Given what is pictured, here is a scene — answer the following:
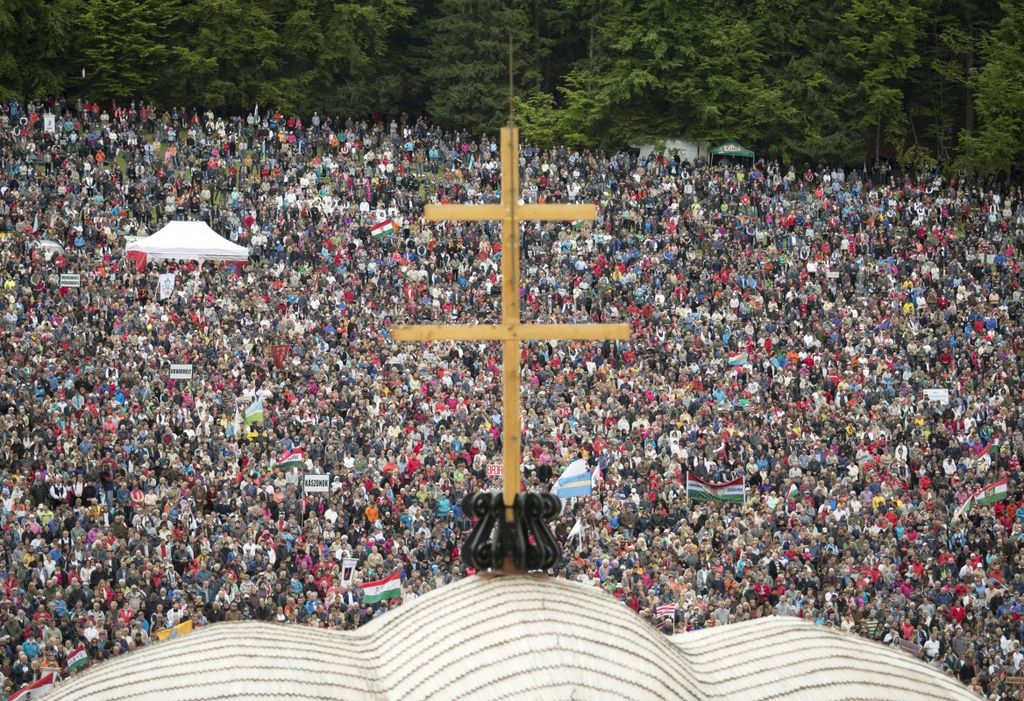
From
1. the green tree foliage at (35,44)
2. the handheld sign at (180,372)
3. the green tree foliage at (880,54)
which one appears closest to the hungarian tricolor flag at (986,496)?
the handheld sign at (180,372)

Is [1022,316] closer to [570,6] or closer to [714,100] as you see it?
[714,100]

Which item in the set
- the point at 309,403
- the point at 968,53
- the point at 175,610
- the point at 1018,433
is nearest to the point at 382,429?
the point at 309,403

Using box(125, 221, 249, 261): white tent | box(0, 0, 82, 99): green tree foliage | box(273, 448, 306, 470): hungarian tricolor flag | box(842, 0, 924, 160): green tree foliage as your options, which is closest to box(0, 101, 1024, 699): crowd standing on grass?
box(273, 448, 306, 470): hungarian tricolor flag

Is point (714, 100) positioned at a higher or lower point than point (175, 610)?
higher

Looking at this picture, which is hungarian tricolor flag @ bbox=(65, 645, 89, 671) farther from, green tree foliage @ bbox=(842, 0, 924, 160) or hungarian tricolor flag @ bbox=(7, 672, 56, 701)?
green tree foliage @ bbox=(842, 0, 924, 160)

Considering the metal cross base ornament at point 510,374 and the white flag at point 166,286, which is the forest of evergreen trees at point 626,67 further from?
the metal cross base ornament at point 510,374
